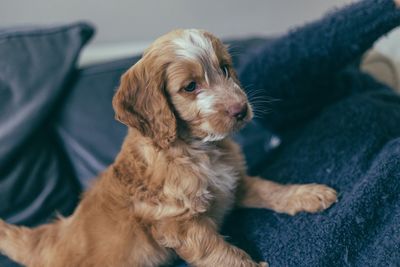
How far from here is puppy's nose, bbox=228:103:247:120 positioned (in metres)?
1.38

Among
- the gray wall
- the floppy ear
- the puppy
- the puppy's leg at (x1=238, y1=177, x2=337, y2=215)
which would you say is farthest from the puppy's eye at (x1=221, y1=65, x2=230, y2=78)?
the gray wall

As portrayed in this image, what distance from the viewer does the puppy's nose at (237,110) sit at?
138 cm

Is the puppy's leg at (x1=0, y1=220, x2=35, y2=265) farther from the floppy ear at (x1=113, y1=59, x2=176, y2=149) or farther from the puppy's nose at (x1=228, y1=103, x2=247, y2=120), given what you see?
the puppy's nose at (x1=228, y1=103, x2=247, y2=120)

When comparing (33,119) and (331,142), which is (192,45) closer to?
(331,142)

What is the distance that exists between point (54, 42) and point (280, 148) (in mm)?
1203

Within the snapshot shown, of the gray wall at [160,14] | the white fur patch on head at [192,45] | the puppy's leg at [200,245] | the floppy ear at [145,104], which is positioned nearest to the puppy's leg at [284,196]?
the puppy's leg at [200,245]

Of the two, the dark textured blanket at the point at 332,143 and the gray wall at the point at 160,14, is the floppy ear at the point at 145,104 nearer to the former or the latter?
the dark textured blanket at the point at 332,143

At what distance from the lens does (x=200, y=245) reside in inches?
56.4

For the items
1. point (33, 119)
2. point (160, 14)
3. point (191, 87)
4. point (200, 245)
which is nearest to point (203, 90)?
point (191, 87)

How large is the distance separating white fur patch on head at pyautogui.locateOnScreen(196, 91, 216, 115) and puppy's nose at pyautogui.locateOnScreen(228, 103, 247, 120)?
0.21 feet

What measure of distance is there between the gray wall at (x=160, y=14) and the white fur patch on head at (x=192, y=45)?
1477mm

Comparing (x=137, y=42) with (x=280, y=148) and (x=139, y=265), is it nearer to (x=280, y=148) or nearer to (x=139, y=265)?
(x=280, y=148)

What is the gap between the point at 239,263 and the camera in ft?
4.62

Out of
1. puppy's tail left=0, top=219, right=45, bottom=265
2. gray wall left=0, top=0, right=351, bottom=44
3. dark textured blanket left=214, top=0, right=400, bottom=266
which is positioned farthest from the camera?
gray wall left=0, top=0, right=351, bottom=44
